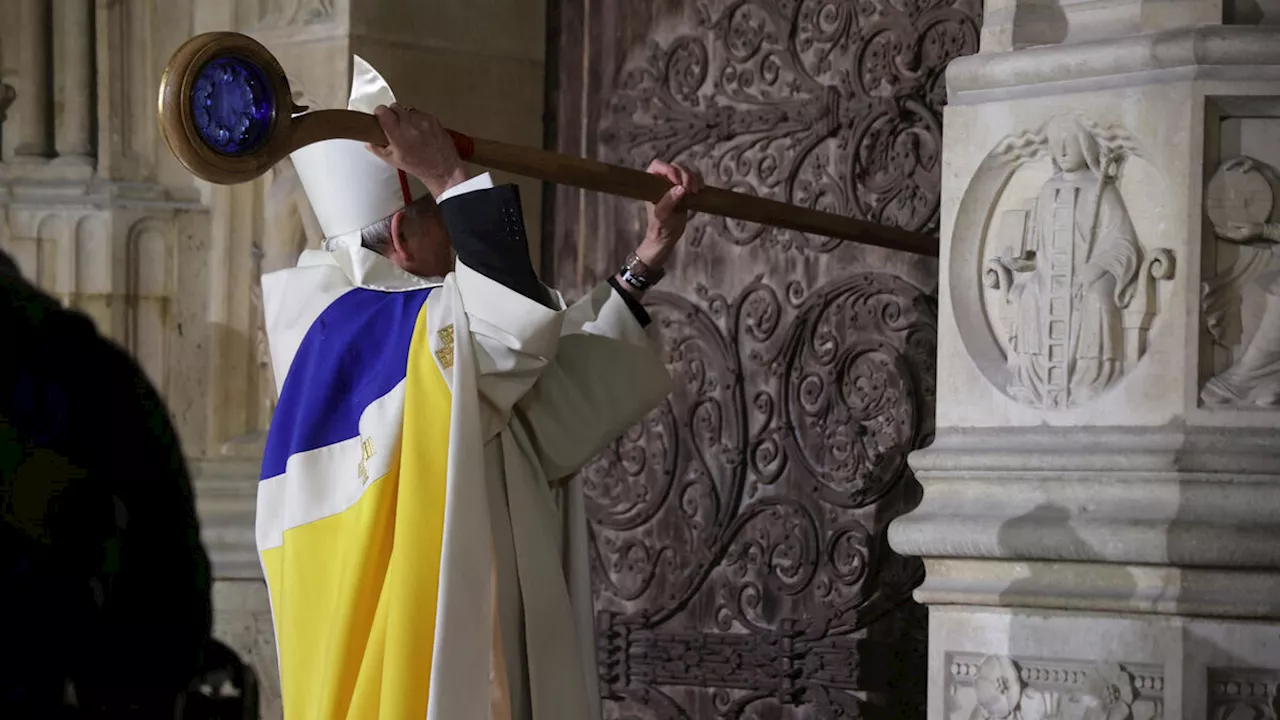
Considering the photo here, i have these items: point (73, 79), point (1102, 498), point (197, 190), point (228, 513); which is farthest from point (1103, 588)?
point (73, 79)

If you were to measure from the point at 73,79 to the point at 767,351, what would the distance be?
1869 millimetres

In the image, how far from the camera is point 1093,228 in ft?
11.4

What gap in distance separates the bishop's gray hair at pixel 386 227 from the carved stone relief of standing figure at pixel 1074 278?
1.11 meters

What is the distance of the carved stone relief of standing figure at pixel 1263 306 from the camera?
132 inches

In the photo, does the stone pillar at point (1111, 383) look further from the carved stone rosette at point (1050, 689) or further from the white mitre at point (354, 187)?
the white mitre at point (354, 187)

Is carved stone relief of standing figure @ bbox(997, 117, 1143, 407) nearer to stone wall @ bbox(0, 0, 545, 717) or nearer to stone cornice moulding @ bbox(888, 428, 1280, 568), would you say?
stone cornice moulding @ bbox(888, 428, 1280, 568)

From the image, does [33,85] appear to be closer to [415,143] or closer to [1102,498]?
[415,143]

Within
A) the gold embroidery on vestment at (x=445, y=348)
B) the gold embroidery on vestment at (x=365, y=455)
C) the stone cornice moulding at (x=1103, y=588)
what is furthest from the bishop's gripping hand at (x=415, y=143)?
the stone cornice moulding at (x=1103, y=588)

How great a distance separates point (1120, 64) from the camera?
11.3ft

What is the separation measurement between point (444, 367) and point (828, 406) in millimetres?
1361

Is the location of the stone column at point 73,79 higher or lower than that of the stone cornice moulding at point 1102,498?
higher

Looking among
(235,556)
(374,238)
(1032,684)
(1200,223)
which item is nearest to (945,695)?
(1032,684)

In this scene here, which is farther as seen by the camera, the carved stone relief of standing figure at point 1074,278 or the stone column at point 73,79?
the stone column at point 73,79

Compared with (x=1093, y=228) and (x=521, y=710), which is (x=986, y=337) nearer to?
(x=1093, y=228)
